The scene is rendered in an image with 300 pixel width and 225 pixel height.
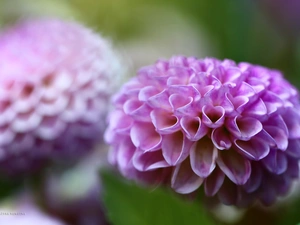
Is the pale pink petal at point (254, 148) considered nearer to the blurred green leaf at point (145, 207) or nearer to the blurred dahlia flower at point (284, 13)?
the blurred green leaf at point (145, 207)

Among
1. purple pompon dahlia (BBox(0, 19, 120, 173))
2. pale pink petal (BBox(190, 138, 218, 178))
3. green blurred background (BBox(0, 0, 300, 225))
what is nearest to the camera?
pale pink petal (BBox(190, 138, 218, 178))

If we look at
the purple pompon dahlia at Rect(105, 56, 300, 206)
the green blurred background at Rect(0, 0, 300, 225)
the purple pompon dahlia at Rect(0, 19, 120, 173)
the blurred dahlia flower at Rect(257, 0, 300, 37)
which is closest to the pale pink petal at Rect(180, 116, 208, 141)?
the purple pompon dahlia at Rect(105, 56, 300, 206)

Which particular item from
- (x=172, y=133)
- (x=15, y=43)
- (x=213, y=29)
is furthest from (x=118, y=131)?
(x=213, y=29)

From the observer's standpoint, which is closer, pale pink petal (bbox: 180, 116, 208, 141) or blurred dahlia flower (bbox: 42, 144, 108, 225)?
pale pink petal (bbox: 180, 116, 208, 141)

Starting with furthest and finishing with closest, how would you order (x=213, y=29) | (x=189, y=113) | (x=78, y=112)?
(x=213, y=29) → (x=78, y=112) → (x=189, y=113)

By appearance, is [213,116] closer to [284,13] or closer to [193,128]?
[193,128]

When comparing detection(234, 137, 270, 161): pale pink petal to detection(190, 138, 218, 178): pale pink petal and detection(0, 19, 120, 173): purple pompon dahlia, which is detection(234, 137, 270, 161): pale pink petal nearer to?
detection(190, 138, 218, 178): pale pink petal

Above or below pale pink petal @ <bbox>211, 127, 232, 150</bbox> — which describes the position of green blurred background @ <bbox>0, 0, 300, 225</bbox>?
below

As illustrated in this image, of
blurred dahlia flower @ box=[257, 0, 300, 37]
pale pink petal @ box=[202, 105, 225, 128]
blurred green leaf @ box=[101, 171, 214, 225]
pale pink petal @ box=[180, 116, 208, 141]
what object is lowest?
blurred dahlia flower @ box=[257, 0, 300, 37]

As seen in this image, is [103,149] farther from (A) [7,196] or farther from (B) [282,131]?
(B) [282,131]
